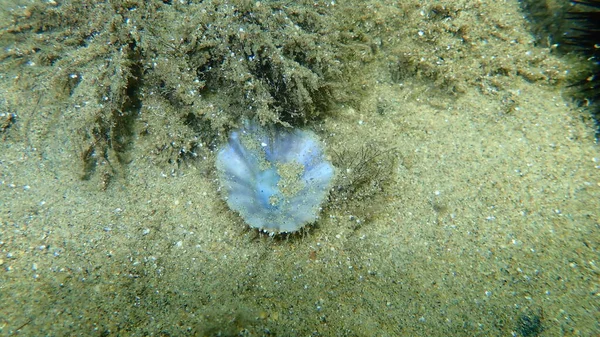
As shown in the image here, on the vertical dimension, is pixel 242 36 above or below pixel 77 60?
below

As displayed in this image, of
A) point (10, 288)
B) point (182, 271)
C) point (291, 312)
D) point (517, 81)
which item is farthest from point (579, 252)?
point (10, 288)

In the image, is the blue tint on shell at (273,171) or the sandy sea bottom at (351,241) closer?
the sandy sea bottom at (351,241)

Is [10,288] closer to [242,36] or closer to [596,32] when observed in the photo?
[242,36]

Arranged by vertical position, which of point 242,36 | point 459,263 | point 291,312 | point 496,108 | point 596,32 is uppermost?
point 242,36

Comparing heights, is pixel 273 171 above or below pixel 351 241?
above

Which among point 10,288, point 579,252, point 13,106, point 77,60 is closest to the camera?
point 10,288

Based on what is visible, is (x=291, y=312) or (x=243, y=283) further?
(x=243, y=283)

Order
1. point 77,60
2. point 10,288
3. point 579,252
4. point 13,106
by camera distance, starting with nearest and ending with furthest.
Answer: point 10,288
point 579,252
point 77,60
point 13,106

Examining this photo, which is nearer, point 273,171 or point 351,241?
point 351,241
